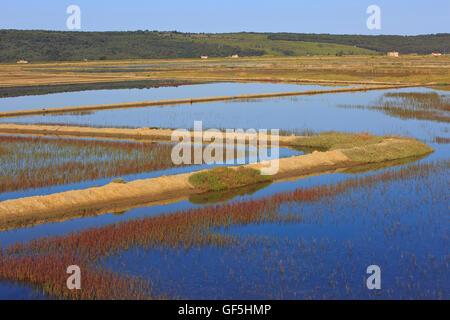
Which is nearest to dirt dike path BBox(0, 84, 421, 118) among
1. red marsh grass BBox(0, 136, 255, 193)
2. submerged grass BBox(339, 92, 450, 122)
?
submerged grass BBox(339, 92, 450, 122)

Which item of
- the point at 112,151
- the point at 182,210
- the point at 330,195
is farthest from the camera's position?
the point at 112,151

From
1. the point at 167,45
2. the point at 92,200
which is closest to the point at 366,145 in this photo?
the point at 92,200

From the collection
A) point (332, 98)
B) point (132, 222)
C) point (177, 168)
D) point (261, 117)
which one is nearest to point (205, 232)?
point (132, 222)

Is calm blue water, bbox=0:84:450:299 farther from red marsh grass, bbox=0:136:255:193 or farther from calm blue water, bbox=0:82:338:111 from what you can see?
calm blue water, bbox=0:82:338:111

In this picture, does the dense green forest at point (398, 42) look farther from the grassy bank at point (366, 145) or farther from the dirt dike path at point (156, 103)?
the grassy bank at point (366, 145)
